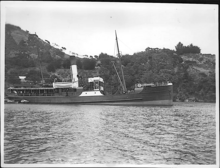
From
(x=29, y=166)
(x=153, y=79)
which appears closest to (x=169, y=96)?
(x=153, y=79)

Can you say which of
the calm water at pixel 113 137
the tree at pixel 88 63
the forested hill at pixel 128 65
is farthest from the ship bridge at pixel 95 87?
the calm water at pixel 113 137

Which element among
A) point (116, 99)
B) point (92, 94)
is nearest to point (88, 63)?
point (92, 94)

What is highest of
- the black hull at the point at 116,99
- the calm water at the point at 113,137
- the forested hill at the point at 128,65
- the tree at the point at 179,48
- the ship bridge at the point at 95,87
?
the tree at the point at 179,48

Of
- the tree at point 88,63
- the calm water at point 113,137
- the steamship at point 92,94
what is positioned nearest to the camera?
the calm water at point 113,137

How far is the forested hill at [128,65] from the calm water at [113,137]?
0.49 metres

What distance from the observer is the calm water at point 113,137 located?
4.01 metres

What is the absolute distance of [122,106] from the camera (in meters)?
5.90

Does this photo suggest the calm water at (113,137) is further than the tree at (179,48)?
No

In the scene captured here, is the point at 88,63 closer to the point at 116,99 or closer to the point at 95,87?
the point at 95,87

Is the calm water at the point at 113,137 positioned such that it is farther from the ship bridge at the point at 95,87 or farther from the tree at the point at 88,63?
the tree at the point at 88,63

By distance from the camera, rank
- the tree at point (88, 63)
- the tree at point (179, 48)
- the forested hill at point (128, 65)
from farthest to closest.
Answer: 1. the tree at point (88, 63)
2. the tree at point (179, 48)
3. the forested hill at point (128, 65)

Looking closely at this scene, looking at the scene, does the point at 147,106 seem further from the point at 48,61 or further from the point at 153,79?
the point at 48,61

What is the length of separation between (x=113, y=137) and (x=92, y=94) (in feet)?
6.39

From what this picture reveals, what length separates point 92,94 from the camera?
597 centimetres
